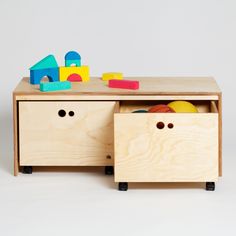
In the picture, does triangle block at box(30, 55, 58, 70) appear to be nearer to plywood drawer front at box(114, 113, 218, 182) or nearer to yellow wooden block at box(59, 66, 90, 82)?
yellow wooden block at box(59, 66, 90, 82)

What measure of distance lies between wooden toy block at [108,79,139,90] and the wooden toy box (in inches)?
1.5

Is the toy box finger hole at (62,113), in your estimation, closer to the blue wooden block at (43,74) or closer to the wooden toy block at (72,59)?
the blue wooden block at (43,74)

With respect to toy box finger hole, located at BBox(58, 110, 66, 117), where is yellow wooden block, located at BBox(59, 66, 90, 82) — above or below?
above

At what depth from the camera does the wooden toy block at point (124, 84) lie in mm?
4832

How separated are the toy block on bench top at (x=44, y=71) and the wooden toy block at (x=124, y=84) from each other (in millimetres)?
290

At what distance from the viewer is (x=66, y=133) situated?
15.8ft

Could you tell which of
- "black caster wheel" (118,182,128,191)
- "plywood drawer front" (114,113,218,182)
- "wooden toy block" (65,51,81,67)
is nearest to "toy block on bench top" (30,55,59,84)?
"wooden toy block" (65,51,81,67)

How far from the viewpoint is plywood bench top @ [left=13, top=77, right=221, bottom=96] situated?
4.76 meters

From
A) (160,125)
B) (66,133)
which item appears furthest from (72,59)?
(160,125)

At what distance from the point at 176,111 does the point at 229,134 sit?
33.4 inches

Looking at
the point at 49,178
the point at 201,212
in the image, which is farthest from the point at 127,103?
the point at 201,212

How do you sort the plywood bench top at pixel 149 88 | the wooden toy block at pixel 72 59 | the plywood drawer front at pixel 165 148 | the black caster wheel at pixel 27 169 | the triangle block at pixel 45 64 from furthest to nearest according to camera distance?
the wooden toy block at pixel 72 59 < the triangle block at pixel 45 64 < the black caster wheel at pixel 27 169 < the plywood bench top at pixel 149 88 < the plywood drawer front at pixel 165 148

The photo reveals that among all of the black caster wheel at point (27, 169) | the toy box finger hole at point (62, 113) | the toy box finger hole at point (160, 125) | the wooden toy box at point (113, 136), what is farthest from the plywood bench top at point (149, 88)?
the black caster wheel at point (27, 169)

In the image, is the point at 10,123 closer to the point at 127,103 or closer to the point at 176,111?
the point at 127,103
